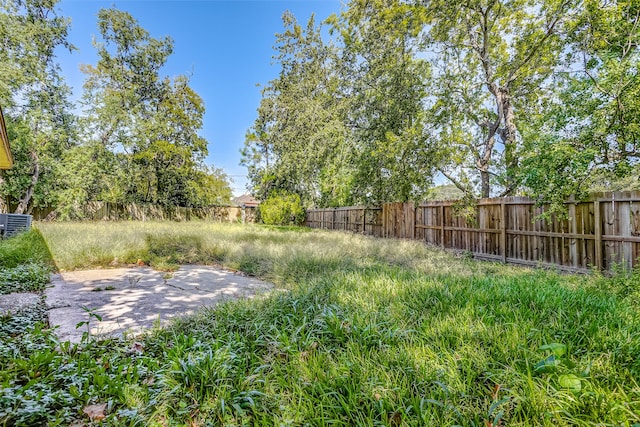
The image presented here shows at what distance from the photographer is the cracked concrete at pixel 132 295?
226 centimetres

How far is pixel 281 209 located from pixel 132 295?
13.7 m

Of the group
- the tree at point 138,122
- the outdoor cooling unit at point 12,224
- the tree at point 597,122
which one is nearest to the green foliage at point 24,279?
the outdoor cooling unit at point 12,224

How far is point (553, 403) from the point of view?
1.11 metres

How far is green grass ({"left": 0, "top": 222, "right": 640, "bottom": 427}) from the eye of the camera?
1145 mm

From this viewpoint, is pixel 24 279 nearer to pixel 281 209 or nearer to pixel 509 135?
pixel 509 135

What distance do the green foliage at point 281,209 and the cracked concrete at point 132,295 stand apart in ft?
40.0

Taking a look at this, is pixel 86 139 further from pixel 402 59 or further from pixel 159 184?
pixel 402 59

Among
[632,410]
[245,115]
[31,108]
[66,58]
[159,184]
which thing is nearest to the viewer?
[632,410]

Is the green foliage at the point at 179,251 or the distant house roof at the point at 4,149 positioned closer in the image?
the distant house roof at the point at 4,149

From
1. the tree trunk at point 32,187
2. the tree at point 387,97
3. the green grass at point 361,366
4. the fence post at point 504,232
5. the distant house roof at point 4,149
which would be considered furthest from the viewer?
the tree trunk at point 32,187

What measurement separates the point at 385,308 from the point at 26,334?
98.6 inches

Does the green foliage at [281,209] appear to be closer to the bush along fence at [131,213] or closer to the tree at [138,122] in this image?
the tree at [138,122]

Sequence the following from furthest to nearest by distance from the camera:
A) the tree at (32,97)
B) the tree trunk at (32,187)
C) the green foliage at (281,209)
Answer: the green foliage at (281,209) < the tree trunk at (32,187) < the tree at (32,97)

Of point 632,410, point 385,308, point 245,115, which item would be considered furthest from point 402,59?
point 245,115
